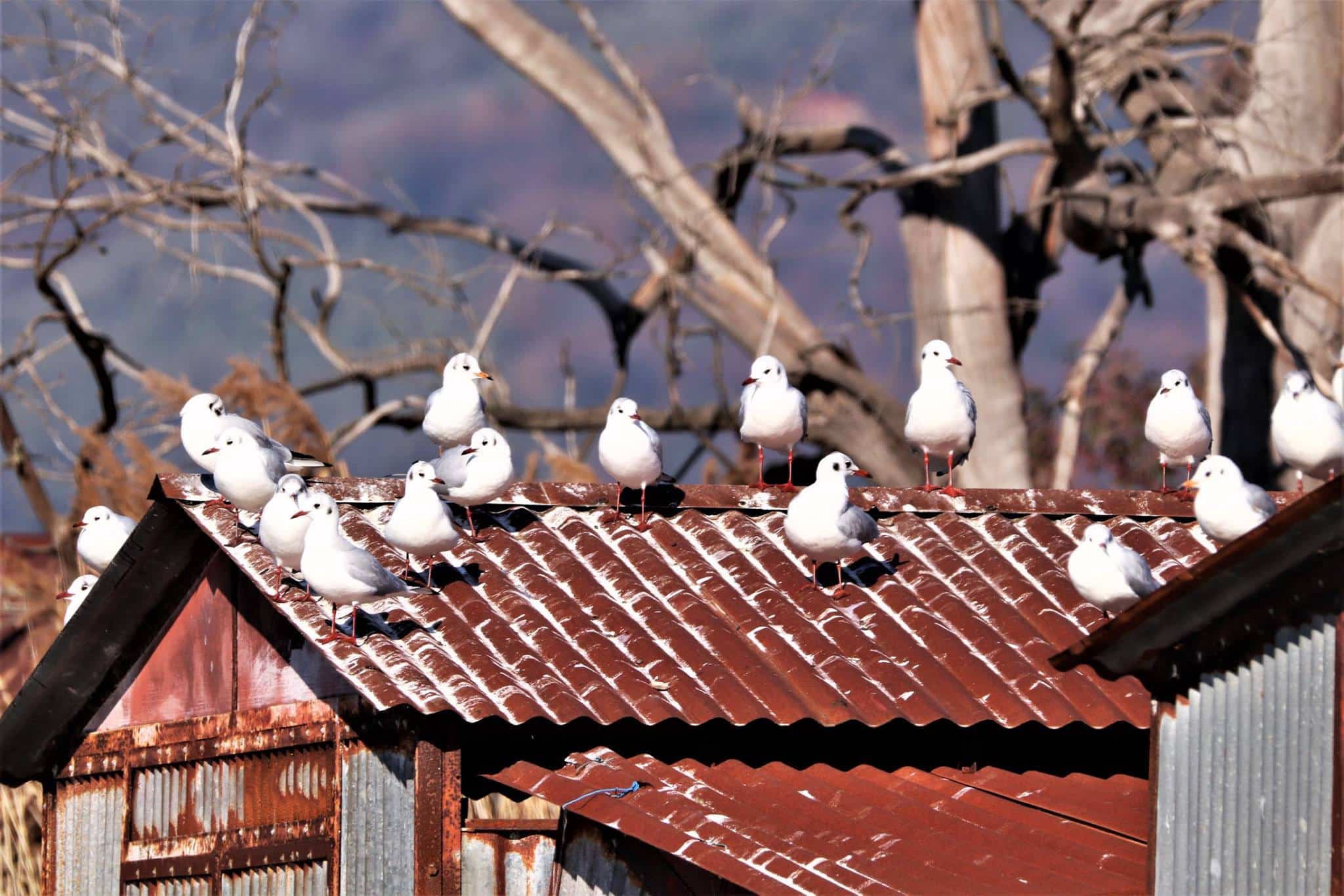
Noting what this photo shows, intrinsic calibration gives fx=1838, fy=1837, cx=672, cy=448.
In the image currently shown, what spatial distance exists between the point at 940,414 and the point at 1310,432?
9.33ft

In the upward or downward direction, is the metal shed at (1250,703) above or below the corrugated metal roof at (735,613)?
below

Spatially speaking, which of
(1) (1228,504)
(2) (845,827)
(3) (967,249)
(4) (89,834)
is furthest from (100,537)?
(3) (967,249)

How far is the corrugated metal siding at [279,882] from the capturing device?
966 centimetres

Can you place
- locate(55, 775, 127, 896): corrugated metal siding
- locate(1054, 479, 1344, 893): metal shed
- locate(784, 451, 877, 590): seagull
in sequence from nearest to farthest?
locate(1054, 479, 1344, 893): metal shed, locate(784, 451, 877, 590): seagull, locate(55, 775, 127, 896): corrugated metal siding

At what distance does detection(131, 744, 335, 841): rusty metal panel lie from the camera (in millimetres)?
9797

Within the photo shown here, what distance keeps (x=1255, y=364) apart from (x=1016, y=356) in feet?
11.2

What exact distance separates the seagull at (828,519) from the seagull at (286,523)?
268 cm

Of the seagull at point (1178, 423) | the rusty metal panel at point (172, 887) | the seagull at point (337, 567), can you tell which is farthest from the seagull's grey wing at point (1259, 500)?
the rusty metal panel at point (172, 887)

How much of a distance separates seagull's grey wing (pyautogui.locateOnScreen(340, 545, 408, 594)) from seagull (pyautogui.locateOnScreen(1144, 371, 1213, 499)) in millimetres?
4741

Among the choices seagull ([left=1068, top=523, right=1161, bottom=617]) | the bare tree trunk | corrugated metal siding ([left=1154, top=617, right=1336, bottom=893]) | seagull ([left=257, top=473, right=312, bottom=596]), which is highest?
the bare tree trunk

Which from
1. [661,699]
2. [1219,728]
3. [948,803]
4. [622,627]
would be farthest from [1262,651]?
[622,627]

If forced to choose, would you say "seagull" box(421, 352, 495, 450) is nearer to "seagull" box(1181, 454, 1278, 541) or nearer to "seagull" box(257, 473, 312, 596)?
"seagull" box(257, 473, 312, 596)

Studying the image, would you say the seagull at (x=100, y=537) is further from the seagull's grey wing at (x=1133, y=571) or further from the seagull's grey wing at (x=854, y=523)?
the seagull's grey wing at (x=1133, y=571)

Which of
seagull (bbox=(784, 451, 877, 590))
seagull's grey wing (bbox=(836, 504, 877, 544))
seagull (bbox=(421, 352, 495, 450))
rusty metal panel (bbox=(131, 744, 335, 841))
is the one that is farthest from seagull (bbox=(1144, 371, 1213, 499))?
rusty metal panel (bbox=(131, 744, 335, 841))
